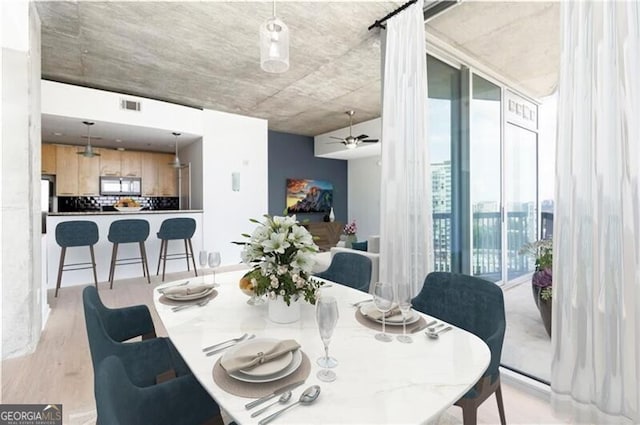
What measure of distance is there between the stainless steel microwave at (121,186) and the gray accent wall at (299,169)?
296 centimetres

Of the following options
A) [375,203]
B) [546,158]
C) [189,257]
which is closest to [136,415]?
[189,257]

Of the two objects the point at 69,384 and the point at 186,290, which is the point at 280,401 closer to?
the point at 186,290

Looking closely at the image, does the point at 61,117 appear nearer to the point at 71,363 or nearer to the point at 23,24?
the point at 23,24

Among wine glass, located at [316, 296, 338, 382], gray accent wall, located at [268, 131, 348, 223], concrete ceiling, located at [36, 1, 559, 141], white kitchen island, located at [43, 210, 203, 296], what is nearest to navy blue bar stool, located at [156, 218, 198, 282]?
white kitchen island, located at [43, 210, 203, 296]

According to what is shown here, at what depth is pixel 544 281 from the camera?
9.22 feet

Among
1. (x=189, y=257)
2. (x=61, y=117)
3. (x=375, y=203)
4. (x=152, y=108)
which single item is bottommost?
(x=189, y=257)

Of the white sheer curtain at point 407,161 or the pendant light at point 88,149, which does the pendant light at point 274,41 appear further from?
the pendant light at point 88,149

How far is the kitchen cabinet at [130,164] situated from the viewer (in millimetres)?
6531

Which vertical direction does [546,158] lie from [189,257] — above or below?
above

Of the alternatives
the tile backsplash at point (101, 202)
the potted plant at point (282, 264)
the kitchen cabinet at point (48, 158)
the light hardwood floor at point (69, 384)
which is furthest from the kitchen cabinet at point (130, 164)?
the potted plant at point (282, 264)

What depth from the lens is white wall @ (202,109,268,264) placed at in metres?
5.56

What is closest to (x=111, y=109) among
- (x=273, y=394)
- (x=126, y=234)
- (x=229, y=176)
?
(x=126, y=234)

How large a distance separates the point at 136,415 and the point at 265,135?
5.78 meters

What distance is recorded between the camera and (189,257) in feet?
17.7
